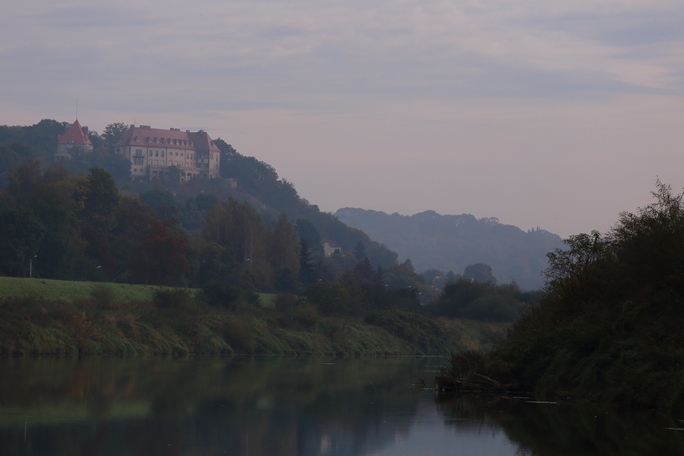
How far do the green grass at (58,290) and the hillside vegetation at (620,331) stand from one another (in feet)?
133

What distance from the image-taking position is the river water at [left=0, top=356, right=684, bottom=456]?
16828 mm

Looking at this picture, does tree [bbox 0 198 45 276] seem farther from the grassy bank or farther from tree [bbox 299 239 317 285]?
tree [bbox 299 239 317 285]

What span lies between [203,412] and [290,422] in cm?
257

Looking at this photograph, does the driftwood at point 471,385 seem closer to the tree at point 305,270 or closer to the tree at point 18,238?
the tree at point 18,238

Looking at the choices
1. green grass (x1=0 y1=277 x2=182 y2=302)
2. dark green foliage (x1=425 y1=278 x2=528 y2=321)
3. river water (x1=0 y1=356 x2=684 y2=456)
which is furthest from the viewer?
dark green foliage (x1=425 y1=278 x2=528 y2=321)

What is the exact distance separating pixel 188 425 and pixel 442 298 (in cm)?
8516

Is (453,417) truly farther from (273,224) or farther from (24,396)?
(273,224)

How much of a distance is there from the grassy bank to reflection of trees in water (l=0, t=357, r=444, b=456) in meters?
15.5

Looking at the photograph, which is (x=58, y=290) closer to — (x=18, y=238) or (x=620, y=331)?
(x=18, y=238)

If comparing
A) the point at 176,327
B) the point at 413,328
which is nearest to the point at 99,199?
the point at 413,328

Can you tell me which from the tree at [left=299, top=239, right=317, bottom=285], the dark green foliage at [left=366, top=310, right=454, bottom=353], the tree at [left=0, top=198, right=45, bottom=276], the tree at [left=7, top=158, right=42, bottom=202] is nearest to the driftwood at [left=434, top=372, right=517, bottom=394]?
the dark green foliage at [left=366, top=310, right=454, bottom=353]

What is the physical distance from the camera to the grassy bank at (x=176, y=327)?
177 ft

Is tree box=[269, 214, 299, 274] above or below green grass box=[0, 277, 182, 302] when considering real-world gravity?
above

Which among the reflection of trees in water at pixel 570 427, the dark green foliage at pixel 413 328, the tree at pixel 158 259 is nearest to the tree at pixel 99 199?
the tree at pixel 158 259
